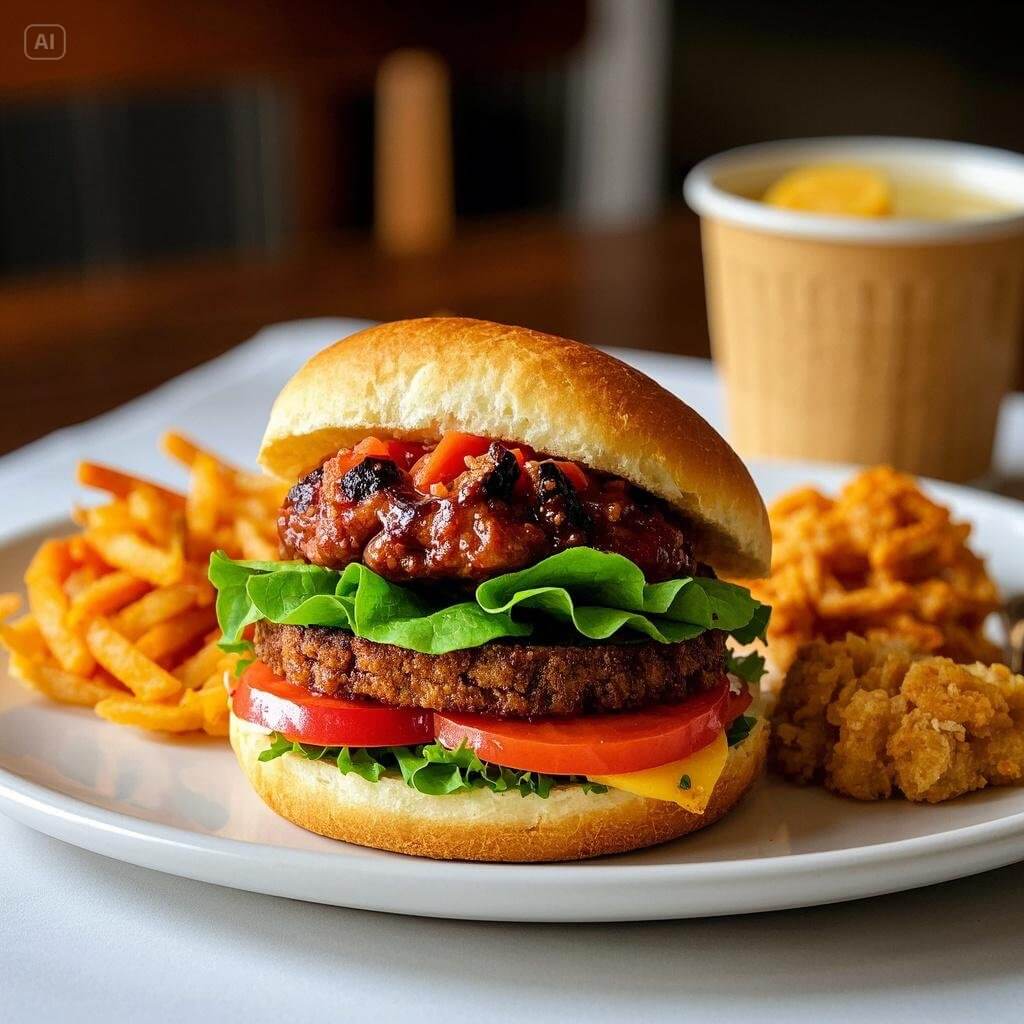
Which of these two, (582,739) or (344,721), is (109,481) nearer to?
(344,721)

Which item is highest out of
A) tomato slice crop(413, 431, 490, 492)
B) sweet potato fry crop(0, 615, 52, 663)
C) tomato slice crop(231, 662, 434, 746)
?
tomato slice crop(413, 431, 490, 492)

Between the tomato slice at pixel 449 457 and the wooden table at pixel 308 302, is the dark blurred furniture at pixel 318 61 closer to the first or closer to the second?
the wooden table at pixel 308 302

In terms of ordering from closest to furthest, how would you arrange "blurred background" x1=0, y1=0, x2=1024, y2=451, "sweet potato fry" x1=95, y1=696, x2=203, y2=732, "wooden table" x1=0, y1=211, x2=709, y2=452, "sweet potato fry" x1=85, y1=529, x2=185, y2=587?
"sweet potato fry" x1=95, y1=696, x2=203, y2=732 < "sweet potato fry" x1=85, y1=529, x2=185, y2=587 < "wooden table" x1=0, y1=211, x2=709, y2=452 < "blurred background" x1=0, y1=0, x2=1024, y2=451

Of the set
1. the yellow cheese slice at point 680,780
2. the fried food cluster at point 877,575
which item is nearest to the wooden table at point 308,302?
the fried food cluster at point 877,575

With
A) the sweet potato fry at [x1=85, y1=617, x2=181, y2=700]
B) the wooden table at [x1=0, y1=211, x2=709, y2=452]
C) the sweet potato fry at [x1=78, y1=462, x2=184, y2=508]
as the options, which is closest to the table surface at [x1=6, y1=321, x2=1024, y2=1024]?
the sweet potato fry at [x1=85, y1=617, x2=181, y2=700]

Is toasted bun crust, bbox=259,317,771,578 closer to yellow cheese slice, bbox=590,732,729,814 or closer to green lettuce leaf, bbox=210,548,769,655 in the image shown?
green lettuce leaf, bbox=210,548,769,655
